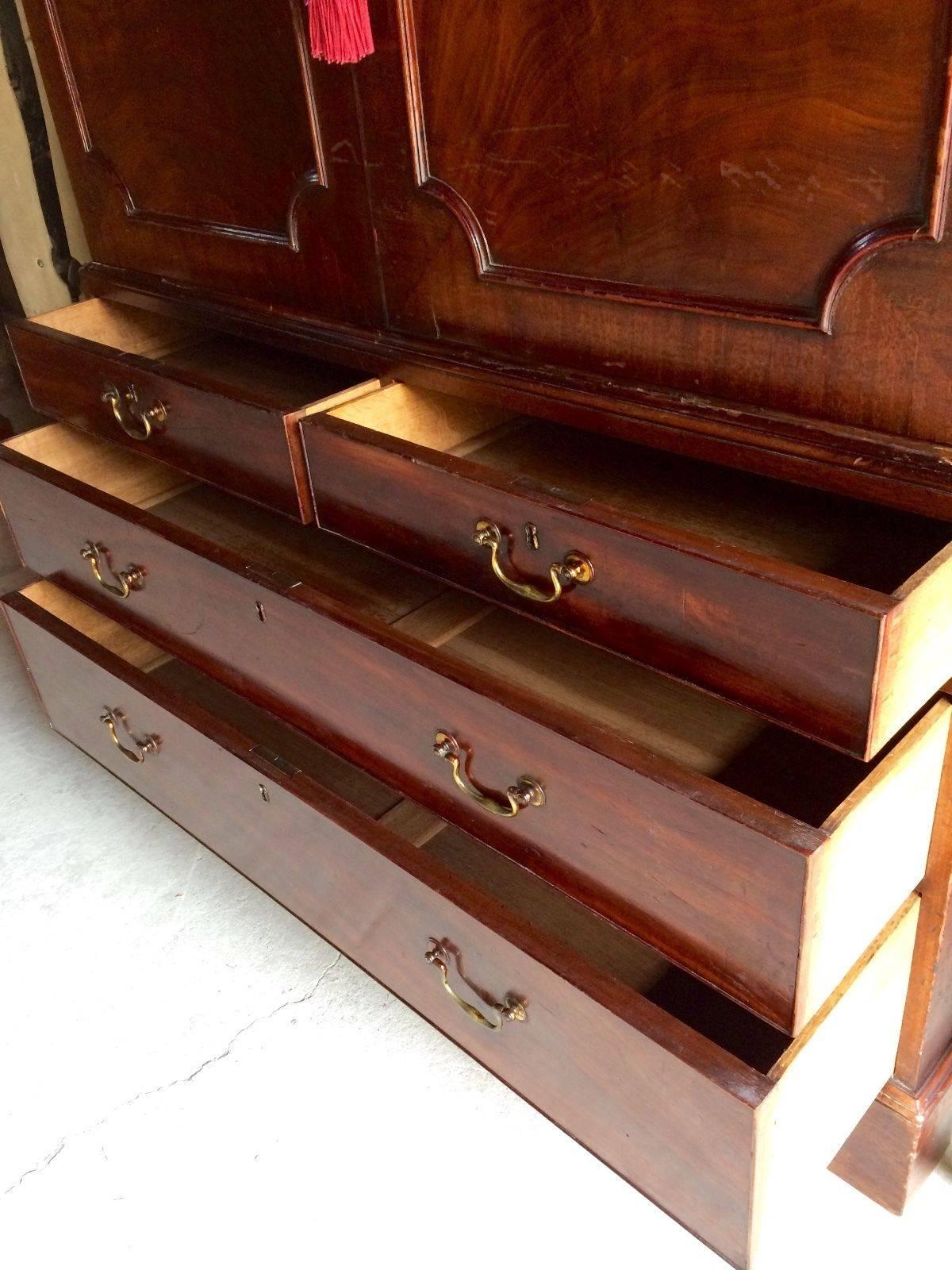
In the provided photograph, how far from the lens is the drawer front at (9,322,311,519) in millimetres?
1031

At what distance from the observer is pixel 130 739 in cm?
141

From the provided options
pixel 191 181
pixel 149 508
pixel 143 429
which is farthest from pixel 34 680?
Answer: pixel 191 181

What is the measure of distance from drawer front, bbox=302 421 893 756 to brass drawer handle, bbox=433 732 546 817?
0.12m

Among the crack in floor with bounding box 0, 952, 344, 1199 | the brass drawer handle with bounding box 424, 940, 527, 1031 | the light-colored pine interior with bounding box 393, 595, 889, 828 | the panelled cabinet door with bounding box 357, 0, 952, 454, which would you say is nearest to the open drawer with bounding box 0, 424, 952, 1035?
the light-colored pine interior with bounding box 393, 595, 889, 828

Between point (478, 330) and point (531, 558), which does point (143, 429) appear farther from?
point (531, 558)

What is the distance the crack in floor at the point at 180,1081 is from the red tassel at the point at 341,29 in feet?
3.30

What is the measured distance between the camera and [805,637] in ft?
2.20

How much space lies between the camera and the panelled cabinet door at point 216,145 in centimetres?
98

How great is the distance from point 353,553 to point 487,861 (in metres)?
0.37

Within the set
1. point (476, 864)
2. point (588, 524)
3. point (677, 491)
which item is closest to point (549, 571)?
point (588, 524)

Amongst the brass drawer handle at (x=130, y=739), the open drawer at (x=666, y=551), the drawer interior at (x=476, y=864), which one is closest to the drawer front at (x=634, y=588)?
the open drawer at (x=666, y=551)

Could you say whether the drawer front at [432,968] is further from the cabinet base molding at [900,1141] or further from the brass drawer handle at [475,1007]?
the cabinet base molding at [900,1141]

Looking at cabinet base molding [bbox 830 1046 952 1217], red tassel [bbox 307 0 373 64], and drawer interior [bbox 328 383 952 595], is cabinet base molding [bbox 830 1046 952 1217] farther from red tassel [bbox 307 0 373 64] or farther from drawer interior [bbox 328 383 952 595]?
red tassel [bbox 307 0 373 64]

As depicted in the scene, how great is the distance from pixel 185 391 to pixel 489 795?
520mm
